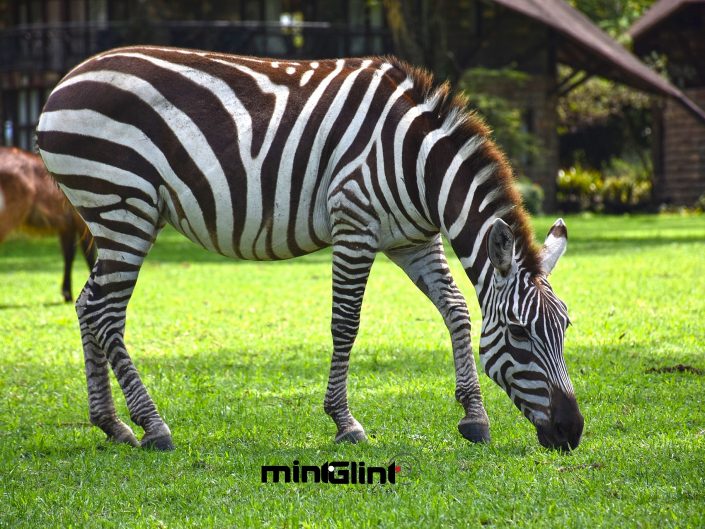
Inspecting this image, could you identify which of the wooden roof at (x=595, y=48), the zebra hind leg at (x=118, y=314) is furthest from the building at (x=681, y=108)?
the zebra hind leg at (x=118, y=314)

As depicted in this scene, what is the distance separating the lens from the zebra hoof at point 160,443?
5.68 metres

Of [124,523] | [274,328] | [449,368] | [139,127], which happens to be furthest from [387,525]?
[274,328]

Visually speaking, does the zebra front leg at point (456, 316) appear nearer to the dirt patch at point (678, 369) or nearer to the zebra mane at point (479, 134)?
the zebra mane at point (479, 134)

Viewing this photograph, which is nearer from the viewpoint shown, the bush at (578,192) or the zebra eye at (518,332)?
the zebra eye at (518,332)

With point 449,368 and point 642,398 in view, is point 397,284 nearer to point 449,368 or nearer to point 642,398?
point 449,368

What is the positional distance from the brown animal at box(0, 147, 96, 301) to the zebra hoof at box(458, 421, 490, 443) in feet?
22.8

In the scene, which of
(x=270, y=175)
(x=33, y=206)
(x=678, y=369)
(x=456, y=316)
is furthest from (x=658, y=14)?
(x=270, y=175)

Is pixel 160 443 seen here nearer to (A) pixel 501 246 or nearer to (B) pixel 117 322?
(B) pixel 117 322

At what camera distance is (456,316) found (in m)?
5.96

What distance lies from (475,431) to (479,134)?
160 cm

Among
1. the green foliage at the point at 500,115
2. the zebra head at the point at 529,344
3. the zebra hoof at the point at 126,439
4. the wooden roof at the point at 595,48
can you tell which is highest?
the wooden roof at the point at 595,48

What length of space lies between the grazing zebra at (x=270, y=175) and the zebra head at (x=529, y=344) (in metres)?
0.25

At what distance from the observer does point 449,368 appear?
7902 mm

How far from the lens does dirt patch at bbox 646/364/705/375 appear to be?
290 inches
